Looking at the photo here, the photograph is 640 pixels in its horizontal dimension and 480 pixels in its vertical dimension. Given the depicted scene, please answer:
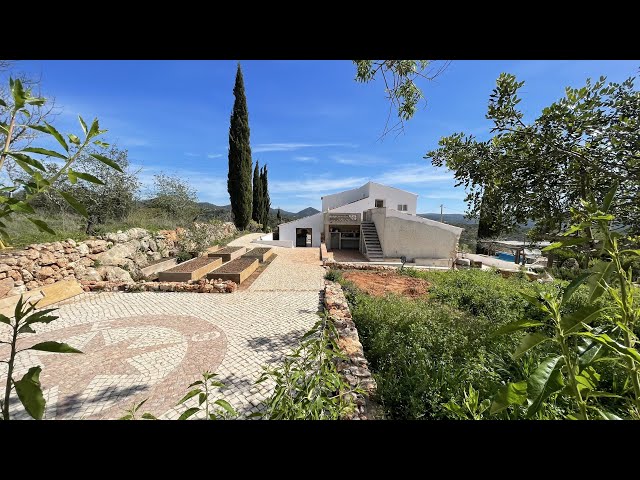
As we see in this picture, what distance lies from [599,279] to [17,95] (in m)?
1.77

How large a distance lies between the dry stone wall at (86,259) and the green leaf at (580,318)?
32.0 ft

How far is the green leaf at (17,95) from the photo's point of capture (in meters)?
0.74

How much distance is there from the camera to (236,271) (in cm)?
934

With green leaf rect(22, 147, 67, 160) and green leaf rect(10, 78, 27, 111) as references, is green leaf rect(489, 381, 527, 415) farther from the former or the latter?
green leaf rect(10, 78, 27, 111)

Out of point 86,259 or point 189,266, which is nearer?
point 86,259

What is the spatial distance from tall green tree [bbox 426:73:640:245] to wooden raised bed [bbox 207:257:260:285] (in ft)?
24.4

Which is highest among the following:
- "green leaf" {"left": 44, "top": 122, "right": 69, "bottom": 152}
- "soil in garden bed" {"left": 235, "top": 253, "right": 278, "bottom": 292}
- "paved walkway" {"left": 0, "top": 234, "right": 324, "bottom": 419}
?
"green leaf" {"left": 44, "top": 122, "right": 69, "bottom": 152}

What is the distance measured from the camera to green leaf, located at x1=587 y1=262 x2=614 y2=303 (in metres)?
0.70

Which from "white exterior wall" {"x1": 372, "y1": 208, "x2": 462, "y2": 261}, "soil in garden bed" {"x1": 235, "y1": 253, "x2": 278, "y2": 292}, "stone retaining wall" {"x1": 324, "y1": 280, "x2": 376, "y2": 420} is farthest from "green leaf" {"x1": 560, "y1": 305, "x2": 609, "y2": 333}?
"white exterior wall" {"x1": 372, "y1": 208, "x2": 462, "y2": 261}

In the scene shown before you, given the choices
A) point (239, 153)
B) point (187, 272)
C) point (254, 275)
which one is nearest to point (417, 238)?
point (254, 275)

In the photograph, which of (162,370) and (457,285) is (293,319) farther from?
(457,285)

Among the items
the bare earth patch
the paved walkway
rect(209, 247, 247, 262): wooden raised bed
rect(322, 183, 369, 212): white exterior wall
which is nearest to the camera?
the paved walkway

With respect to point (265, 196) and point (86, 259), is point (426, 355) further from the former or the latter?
point (265, 196)
